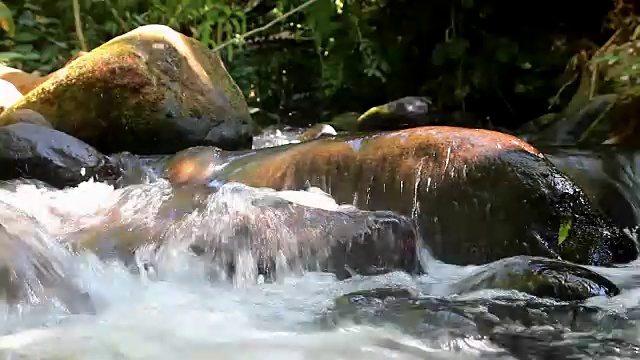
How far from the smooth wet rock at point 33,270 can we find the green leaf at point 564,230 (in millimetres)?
1896

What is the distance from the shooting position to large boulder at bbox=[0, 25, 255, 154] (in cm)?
468

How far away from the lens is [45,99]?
477 cm

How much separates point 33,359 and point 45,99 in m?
3.22

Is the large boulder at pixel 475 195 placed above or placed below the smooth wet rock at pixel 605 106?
below

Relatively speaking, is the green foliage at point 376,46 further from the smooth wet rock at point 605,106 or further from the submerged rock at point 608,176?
the submerged rock at point 608,176

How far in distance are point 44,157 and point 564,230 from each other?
2.74 meters

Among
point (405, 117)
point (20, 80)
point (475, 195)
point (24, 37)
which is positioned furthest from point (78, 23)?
point (475, 195)

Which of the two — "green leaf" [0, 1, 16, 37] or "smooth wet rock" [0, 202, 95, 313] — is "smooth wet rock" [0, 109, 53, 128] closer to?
"green leaf" [0, 1, 16, 37]

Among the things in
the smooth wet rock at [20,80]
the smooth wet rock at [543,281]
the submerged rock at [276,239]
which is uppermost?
the smooth wet rock at [20,80]

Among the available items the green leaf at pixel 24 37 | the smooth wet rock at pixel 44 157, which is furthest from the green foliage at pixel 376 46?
the smooth wet rock at pixel 44 157

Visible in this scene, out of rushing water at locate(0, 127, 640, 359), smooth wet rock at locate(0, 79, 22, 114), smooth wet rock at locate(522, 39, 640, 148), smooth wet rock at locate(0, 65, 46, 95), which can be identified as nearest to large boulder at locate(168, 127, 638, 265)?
rushing water at locate(0, 127, 640, 359)

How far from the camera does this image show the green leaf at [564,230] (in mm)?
3055

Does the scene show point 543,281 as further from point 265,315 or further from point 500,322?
point 265,315

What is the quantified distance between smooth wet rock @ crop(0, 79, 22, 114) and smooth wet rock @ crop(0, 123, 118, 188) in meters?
1.32
